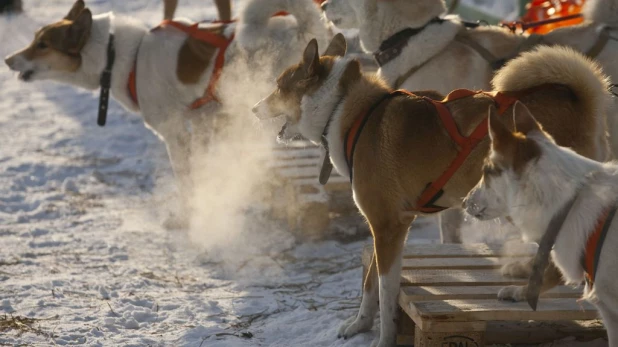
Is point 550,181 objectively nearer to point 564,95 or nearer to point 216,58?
point 564,95

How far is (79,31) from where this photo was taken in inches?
245

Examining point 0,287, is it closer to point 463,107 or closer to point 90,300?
point 90,300

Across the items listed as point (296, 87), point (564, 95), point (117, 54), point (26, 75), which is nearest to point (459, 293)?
point (564, 95)

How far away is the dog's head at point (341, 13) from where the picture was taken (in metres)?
5.15

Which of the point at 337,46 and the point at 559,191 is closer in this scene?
the point at 559,191

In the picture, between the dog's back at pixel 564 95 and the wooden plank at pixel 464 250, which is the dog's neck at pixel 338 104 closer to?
the dog's back at pixel 564 95

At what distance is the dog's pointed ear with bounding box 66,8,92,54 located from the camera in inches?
244

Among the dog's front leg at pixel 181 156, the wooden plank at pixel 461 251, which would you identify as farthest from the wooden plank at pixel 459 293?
the dog's front leg at pixel 181 156

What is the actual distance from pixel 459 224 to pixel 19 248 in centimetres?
316

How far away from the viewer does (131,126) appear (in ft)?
30.9

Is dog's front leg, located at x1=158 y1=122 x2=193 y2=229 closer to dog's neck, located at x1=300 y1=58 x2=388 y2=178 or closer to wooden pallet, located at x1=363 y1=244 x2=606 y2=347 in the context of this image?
wooden pallet, located at x1=363 y1=244 x2=606 y2=347

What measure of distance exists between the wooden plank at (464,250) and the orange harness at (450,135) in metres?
0.64

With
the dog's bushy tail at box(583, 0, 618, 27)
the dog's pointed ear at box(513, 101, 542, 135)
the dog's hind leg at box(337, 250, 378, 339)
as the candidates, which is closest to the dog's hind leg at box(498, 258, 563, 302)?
the dog's hind leg at box(337, 250, 378, 339)

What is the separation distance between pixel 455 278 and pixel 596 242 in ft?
4.11
